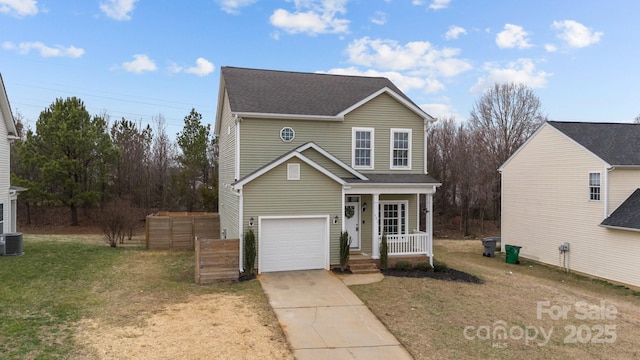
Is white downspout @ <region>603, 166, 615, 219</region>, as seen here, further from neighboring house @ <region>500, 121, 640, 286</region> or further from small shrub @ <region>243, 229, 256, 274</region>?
small shrub @ <region>243, 229, 256, 274</region>

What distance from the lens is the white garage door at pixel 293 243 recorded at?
13523mm

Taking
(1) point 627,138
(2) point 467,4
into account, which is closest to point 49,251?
(2) point 467,4

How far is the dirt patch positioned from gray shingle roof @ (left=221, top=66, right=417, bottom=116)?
804cm

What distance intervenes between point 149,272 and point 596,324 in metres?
12.8

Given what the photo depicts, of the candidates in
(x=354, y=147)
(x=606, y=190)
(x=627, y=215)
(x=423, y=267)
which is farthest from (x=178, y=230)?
(x=627, y=215)

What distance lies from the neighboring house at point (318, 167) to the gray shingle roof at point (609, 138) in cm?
734

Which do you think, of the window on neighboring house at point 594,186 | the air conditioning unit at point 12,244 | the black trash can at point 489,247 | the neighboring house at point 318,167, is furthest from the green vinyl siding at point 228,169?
the window on neighboring house at point 594,186

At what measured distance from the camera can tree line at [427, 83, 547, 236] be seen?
3431 cm

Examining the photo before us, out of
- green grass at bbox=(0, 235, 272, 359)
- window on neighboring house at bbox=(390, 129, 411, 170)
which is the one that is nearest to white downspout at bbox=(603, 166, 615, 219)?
window on neighboring house at bbox=(390, 129, 411, 170)

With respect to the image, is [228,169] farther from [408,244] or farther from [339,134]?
[408,244]

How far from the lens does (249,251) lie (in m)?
13.0

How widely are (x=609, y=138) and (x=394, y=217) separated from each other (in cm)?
1082

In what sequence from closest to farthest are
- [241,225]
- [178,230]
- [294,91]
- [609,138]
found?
[241,225]
[294,91]
[609,138]
[178,230]

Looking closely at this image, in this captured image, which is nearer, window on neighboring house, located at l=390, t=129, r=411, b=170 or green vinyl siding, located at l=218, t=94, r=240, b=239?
green vinyl siding, located at l=218, t=94, r=240, b=239
